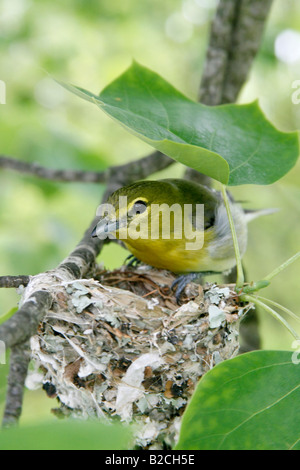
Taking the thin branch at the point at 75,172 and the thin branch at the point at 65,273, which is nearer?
the thin branch at the point at 65,273

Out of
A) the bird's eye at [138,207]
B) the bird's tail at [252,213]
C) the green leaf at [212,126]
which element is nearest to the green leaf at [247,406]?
the green leaf at [212,126]

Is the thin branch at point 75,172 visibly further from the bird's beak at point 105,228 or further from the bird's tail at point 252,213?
the bird's tail at point 252,213

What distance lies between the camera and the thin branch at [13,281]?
1991 mm

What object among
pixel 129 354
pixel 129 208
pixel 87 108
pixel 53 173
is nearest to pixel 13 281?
pixel 129 354

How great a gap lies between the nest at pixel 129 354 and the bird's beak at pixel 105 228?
34cm

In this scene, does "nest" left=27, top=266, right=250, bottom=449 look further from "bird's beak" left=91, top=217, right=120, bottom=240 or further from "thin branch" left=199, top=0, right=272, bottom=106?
"thin branch" left=199, top=0, right=272, bottom=106

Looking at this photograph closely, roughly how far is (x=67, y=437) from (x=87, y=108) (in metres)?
6.66

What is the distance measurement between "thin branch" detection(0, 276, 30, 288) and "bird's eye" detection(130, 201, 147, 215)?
0.83 meters

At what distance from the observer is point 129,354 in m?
2.36

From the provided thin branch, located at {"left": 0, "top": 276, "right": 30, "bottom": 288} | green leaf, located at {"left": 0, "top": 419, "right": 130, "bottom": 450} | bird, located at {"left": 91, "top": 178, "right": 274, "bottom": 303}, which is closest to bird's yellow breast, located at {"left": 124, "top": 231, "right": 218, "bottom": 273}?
bird, located at {"left": 91, "top": 178, "right": 274, "bottom": 303}

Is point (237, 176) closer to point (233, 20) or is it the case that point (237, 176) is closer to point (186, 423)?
point (186, 423)

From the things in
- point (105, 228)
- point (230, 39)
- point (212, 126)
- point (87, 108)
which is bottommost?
point (105, 228)

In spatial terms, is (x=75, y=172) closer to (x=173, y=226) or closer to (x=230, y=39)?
(x=173, y=226)
